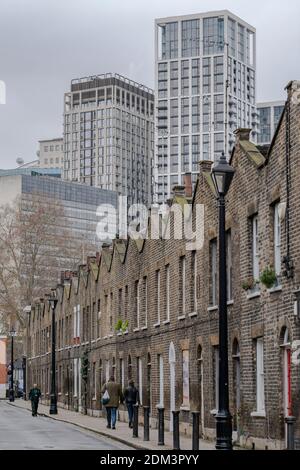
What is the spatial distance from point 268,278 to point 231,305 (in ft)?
14.8

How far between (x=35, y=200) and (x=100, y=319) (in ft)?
138

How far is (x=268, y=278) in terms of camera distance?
80.8 feet

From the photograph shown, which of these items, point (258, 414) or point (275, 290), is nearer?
point (275, 290)

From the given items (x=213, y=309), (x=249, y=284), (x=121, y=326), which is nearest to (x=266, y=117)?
(x=121, y=326)

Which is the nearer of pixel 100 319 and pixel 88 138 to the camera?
pixel 100 319

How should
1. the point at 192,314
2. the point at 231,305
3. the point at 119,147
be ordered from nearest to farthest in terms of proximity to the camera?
the point at 231,305 < the point at 192,314 < the point at 119,147

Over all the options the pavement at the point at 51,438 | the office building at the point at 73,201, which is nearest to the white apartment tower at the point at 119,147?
the office building at the point at 73,201

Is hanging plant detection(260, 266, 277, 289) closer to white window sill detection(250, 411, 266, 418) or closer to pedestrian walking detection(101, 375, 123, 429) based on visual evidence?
white window sill detection(250, 411, 266, 418)

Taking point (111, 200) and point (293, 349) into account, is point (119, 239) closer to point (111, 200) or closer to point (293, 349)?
point (293, 349)

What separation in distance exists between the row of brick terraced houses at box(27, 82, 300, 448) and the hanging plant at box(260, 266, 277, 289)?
0.09 m

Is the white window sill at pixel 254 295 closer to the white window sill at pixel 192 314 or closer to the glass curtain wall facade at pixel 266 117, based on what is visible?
the white window sill at pixel 192 314

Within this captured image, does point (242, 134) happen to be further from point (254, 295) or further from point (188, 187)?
point (188, 187)

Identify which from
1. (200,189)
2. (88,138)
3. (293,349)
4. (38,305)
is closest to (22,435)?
(200,189)

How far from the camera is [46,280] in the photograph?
91188 millimetres
